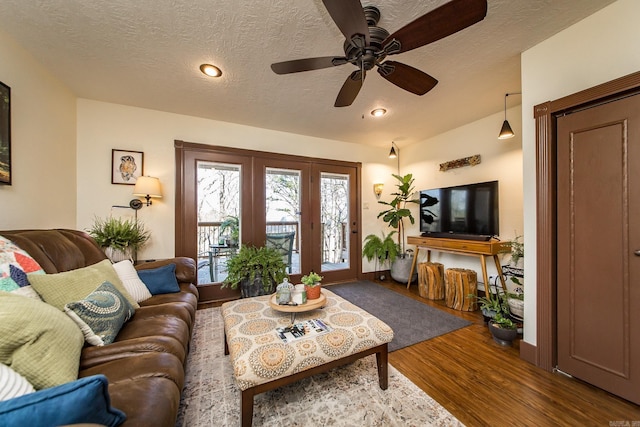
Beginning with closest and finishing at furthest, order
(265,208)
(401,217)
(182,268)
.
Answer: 1. (182,268)
2. (265,208)
3. (401,217)

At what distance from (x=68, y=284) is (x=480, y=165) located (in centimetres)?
427

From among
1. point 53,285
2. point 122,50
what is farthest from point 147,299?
point 122,50

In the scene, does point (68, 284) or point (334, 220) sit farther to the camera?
point (334, 220)

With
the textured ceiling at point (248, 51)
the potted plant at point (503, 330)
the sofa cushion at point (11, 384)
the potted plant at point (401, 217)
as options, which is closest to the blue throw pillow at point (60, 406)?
the sofa cushion at point (11, 384)

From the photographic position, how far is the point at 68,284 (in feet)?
4.38

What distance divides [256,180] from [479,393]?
3.19m

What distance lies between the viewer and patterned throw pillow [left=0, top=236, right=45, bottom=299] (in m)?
1.11

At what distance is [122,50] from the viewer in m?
1.88

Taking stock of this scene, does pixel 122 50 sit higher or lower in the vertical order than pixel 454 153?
higher

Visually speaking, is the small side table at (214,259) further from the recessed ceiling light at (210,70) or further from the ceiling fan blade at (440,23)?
the ceiling fan blade at (440,23)

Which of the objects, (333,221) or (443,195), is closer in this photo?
(443,195)

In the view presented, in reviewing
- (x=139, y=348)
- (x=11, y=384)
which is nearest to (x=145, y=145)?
(x=139, y=348)

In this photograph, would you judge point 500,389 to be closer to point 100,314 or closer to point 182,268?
point 100,314

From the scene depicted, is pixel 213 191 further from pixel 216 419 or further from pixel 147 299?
pixel 216 419
